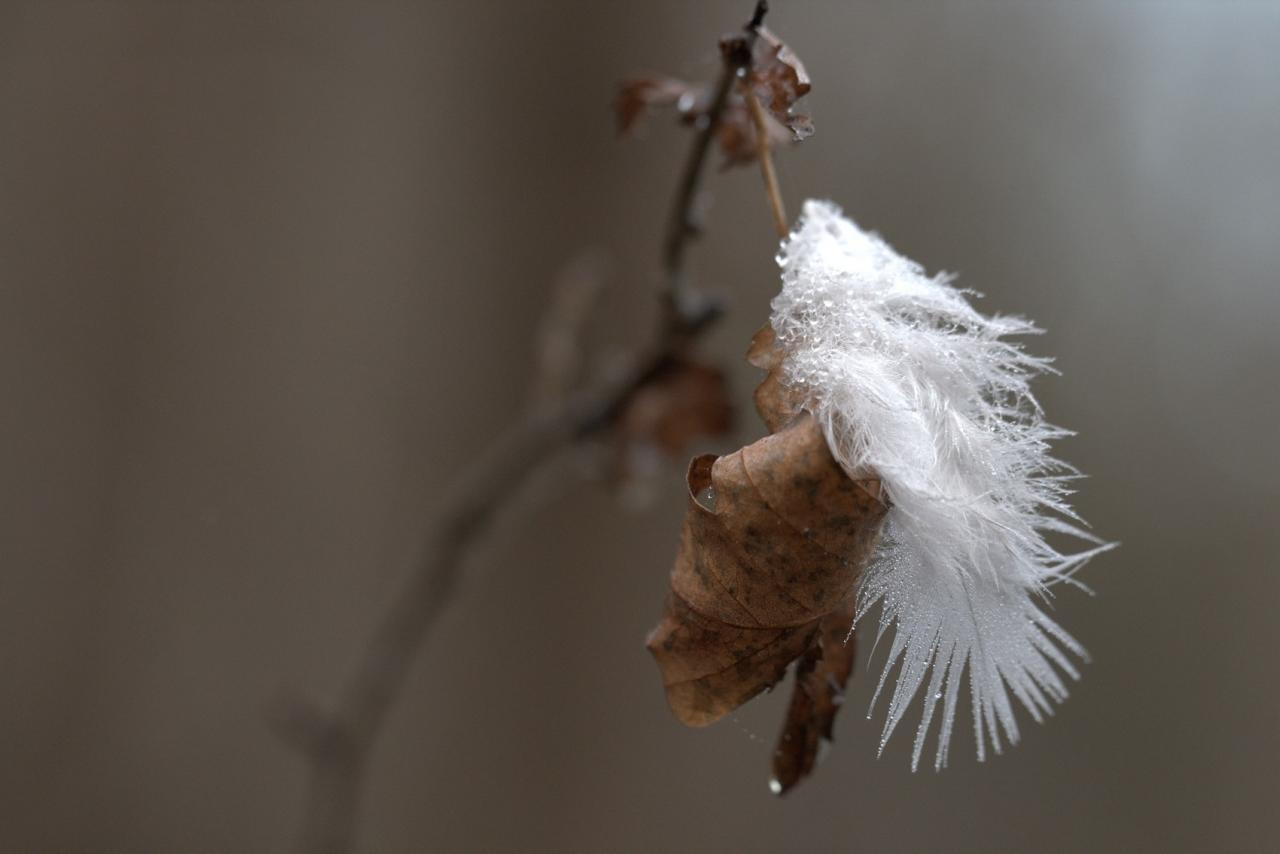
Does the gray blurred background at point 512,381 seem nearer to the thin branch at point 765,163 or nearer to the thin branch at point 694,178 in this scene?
the thin branch at point 694,178

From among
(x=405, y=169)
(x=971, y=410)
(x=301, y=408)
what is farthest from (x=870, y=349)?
(x=405, y=169)

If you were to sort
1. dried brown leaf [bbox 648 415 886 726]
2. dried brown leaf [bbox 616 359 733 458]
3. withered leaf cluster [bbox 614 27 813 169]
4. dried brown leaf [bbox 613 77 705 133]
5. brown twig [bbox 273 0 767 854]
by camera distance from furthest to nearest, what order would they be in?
dried brown leaf [bbox 616 359 733 458] → brown twig [bbox 273 0 767 854] → dried brown leaf [bbox 613 77 705 133] → withered leaf cluster [bbox 614 27 813 169] → dried brown leaf [bbox 648 415 886 726]

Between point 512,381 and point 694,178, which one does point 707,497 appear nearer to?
point 694,178

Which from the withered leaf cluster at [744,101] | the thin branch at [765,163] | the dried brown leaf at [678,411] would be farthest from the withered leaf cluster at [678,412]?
the thin branch at [765,163]

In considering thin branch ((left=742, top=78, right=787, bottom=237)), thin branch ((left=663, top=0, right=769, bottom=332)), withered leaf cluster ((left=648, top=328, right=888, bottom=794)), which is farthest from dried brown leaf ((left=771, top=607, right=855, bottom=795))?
thin branch ((left=663, top=0, right=769, bottom=332))

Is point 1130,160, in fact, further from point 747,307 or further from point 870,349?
point 870,349

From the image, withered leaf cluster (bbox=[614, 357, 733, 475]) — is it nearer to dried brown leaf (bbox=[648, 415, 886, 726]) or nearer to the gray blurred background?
the gray blurred background
